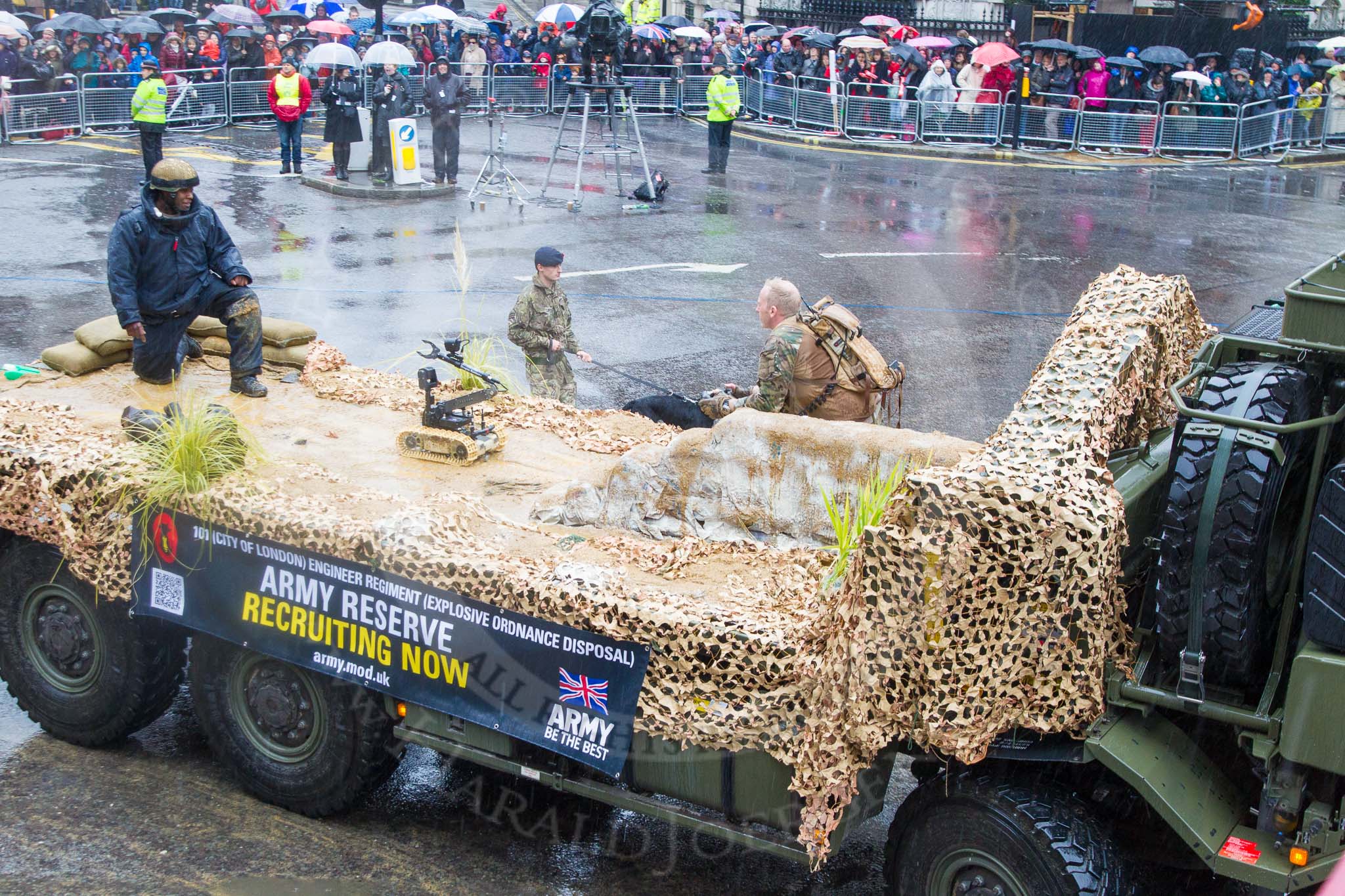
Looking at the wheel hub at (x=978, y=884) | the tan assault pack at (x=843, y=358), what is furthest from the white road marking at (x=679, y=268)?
the wheel hub at (x=978, y=884)

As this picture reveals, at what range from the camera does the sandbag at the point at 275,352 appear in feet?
28.6

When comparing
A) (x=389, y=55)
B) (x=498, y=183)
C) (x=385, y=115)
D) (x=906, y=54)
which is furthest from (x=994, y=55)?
(x=385, y=115)

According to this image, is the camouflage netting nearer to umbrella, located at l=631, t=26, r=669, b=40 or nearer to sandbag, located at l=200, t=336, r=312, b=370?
sandbag, located at l=200, t=336, r=312, b=370

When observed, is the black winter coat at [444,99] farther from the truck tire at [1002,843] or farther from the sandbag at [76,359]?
the truck tire at [1002,843]

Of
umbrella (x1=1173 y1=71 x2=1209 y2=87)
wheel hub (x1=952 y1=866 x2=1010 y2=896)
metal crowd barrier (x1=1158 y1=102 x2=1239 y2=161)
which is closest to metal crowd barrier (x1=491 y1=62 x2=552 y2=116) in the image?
metal crowd barrier (x1=1158 y1=102 x2=1239 y2=161)

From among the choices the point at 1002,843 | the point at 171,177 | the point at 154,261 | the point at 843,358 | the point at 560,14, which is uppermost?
the point at 560,14

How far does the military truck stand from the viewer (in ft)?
13.9

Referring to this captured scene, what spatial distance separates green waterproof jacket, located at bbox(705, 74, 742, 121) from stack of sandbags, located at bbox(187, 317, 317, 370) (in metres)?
16.2

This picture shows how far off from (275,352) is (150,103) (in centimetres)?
1397

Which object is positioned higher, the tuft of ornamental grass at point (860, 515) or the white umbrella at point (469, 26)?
the white umbrella at point (469, 26)

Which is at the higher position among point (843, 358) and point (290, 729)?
point (843, 358)

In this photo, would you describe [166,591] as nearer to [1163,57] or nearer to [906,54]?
[906,54]

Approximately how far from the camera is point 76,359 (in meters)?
8.13

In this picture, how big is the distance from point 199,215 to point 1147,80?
25.8m
